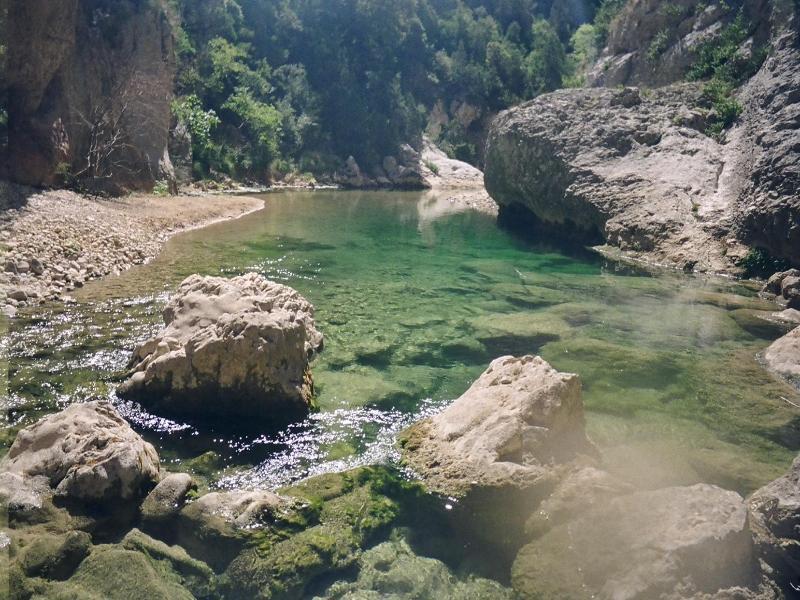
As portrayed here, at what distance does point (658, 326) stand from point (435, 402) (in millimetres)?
6344

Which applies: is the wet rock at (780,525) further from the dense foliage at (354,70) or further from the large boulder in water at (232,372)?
the dense foliage at (354,70)

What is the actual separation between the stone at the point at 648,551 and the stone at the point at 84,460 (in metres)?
3.53

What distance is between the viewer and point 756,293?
16219 mm

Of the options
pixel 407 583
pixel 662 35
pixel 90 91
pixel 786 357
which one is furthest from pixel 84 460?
pixel 662 35

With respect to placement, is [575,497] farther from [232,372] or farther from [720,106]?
[720,106]

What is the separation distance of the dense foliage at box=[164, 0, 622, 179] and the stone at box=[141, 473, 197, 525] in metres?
33.3

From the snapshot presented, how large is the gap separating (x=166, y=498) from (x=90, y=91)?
22273 millimetres

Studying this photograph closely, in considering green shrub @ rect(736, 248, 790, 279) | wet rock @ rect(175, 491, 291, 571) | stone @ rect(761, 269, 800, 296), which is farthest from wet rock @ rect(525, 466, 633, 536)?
green shrub @ rect(736, 248, 790, 279)

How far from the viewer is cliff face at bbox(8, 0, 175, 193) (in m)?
18.5

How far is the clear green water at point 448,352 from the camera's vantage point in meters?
7.29

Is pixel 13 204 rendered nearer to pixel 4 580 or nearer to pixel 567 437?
pixel 4 580

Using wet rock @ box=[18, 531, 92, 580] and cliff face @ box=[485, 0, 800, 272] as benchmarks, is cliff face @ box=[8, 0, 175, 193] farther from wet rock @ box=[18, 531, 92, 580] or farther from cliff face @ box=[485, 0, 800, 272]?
wet rock @ box=[18, 531, 92, 580]

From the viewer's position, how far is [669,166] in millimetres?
21906

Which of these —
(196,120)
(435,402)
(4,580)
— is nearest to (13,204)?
(435,402)
